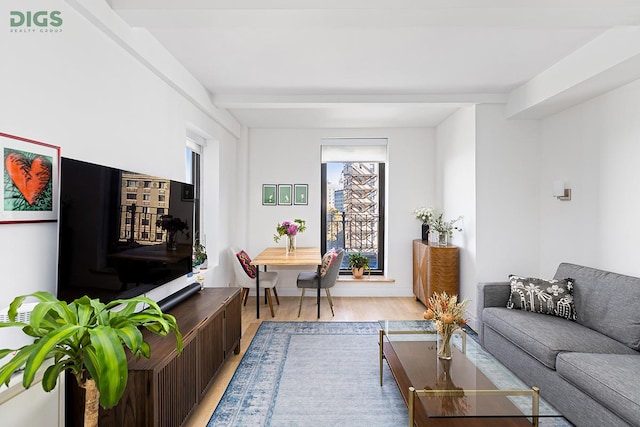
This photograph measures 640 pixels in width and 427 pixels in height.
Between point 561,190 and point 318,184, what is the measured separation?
10.4ft

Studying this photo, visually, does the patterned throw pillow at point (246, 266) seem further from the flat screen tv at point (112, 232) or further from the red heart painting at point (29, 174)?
the red heart painting at point (29, 174)

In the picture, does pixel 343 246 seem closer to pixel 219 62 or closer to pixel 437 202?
pixel 437 202

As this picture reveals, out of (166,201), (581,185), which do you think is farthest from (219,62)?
(581,185)

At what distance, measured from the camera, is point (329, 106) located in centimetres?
395

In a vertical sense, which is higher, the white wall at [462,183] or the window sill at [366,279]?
the white wall at [462,183]

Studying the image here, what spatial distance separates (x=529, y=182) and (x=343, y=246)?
2837 mm

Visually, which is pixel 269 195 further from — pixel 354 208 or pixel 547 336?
pixel 547 336

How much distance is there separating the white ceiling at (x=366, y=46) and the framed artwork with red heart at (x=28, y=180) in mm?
1028

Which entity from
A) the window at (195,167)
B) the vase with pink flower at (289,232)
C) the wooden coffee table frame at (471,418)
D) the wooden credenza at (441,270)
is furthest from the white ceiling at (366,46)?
the wooden coffee table frame at (471,418)

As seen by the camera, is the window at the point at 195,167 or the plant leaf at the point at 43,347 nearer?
the plant leaf at the point at 43,347

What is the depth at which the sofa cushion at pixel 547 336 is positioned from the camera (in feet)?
7.57

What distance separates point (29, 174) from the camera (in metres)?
1.53

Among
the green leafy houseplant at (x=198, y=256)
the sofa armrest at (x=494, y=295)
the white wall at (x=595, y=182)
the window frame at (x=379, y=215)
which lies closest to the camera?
the white wall at (x=595, y=182)

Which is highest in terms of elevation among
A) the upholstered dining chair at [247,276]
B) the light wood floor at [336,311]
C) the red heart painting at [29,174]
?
the red heart painting at [29,174]
